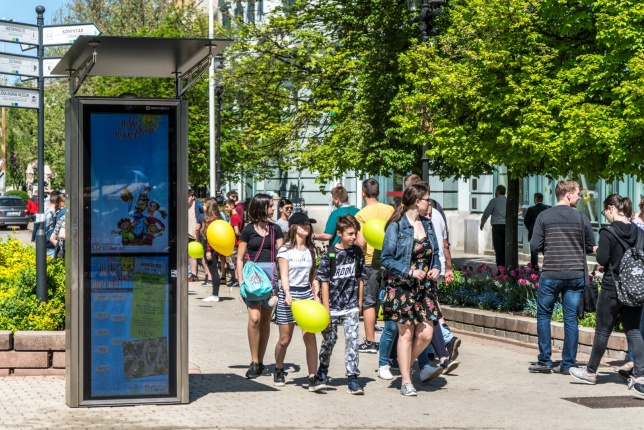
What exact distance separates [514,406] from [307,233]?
8.36ft

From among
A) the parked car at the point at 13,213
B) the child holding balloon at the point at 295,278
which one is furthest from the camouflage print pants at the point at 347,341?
the parked car at the point at 13,213

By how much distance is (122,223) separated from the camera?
369 inches

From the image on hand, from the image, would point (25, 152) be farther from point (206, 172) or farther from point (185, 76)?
point (185, 76)

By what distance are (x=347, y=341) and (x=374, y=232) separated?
5.89ft

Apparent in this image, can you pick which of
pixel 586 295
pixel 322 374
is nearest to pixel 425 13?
pixel 586 295

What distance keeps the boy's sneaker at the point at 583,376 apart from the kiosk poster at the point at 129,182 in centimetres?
444

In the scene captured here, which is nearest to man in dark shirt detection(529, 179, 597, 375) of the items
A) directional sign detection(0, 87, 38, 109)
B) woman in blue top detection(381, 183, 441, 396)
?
woman in blue top detection(381, 183, 441, 396)

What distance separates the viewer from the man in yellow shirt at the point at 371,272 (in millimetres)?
12906

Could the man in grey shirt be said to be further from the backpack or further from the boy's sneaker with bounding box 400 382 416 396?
the boy's sneaker with bounding box 400 382 416 396

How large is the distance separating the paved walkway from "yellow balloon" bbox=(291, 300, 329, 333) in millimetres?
681

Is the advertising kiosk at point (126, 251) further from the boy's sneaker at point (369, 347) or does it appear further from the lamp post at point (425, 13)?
the lamp post at point (425, 13)

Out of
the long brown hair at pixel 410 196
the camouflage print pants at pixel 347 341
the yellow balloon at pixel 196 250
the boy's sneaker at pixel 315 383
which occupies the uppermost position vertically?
the long brown hair at pixel 410 196

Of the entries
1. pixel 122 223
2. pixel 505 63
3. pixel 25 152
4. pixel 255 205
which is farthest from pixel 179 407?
pixel 25 152

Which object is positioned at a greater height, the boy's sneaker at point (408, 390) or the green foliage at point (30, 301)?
the green foliage at point (30, 301)
